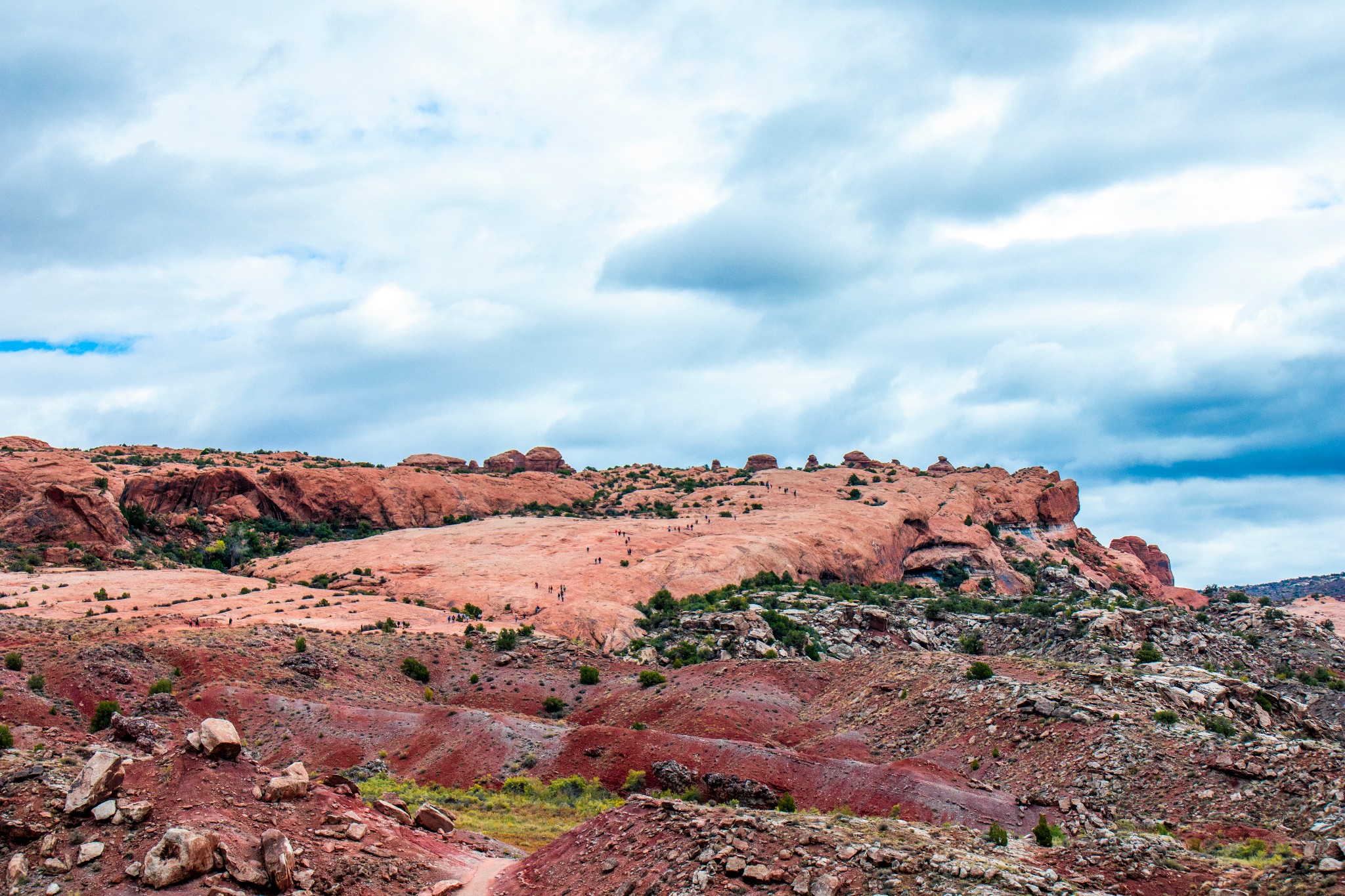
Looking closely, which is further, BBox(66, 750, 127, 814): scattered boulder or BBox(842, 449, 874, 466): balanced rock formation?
BBox(842, 449, 874, 466): balanced rock formation

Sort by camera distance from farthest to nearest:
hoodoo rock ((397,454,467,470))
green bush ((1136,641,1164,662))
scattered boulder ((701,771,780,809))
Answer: hoodoo rock ((397,454,467,470)) < green bush ((1136,641,1164,662)) < scattered boulder ((701,771,780,809))

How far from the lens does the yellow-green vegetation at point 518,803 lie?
1202 inches

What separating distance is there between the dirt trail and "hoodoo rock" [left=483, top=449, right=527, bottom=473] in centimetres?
11558

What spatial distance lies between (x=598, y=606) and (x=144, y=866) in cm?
5226

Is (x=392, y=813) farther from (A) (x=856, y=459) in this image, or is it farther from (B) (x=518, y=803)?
(A) (x=856, y=459)

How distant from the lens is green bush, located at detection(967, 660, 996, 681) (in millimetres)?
45344

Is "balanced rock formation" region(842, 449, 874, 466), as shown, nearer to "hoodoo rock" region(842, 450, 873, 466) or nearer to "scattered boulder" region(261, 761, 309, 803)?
"hoodoo rock" region(842, 450, 873, 466)

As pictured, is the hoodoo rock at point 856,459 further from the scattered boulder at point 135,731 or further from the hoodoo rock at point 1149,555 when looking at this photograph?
the scattered boulder at point 135,731

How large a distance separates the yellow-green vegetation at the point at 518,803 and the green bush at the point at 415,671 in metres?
15.4

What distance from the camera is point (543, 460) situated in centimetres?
14650

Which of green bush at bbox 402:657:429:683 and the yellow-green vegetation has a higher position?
green bush at bbox 402:657:429:683

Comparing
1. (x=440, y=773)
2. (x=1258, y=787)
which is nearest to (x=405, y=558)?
(x=440, y=773)

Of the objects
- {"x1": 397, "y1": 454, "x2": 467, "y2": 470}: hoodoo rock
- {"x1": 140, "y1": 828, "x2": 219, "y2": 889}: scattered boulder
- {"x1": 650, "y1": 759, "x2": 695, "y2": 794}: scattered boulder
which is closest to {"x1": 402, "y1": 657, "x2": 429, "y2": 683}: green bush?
{"x1": 650, "y1": 759, "x2": 695, "y2": 794}: scattered boulder

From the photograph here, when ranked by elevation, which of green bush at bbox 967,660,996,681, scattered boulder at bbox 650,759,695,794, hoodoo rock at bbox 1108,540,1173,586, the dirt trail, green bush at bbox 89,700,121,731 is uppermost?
hoodoo rock at bbox 1108,540,1173,586
